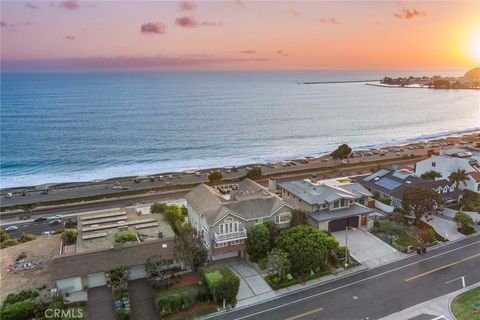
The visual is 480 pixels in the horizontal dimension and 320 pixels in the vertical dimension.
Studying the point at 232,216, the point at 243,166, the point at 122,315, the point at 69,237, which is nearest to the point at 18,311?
the point at 122,315

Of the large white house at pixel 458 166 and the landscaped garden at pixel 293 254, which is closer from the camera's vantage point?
the landscaped garden at pixel 293 254

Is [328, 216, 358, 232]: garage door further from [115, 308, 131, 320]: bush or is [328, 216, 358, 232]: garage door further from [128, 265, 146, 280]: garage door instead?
[115, 308, 131, 320]: bush

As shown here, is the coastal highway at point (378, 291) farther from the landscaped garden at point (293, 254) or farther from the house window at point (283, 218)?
the house window at point (283, 218)

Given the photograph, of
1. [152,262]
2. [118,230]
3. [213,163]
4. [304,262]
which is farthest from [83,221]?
[213,163]

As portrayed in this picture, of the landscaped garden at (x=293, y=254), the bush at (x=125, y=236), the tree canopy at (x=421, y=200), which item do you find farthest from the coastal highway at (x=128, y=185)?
the landscaped garden at (x=293, y=254)

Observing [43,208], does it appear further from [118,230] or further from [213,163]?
[213,163]

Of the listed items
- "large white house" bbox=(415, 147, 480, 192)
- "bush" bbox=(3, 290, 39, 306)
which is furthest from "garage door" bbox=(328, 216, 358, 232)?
"bush" bbox=(3, 290, 39, 306)

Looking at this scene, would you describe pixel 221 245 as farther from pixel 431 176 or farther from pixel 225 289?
pixel 431 176
